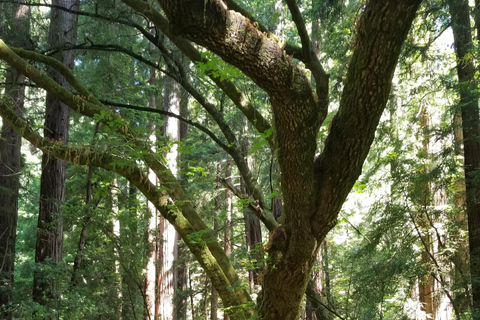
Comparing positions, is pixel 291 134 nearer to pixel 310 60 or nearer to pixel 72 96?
pixel 310 60

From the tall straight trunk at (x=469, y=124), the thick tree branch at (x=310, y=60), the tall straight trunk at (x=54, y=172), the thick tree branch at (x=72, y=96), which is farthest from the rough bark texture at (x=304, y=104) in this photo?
the tall straight trunk at (x=54, y=172)

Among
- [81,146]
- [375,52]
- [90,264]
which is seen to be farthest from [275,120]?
[90,264]

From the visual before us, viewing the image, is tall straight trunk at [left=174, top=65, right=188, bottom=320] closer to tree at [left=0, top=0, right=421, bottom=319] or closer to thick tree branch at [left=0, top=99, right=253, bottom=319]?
thick tree branch at [left=0, top=99, right=253, bottom=319]

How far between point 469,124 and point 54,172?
7075 millimetres

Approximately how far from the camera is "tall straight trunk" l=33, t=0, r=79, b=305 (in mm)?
7002

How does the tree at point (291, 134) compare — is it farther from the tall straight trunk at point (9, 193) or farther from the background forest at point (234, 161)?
the tall straight trunk at point (9, 193)

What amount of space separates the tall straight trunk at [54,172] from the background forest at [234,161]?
28 millimetres

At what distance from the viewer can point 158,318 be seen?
29.3 feet

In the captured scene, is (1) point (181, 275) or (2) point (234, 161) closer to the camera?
(2) point (234, 161)

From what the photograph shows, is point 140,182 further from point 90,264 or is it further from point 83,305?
point 90,264

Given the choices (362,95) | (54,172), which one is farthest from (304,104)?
(54,172)

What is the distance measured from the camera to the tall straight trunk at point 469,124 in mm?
6082

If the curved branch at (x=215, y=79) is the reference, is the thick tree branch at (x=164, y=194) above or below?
below

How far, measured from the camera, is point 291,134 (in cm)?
277
